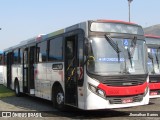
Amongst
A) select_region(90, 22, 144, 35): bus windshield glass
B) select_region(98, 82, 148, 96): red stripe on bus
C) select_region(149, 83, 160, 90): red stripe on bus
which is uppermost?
select_region(90, 22, 144, 35): bus windshield glass

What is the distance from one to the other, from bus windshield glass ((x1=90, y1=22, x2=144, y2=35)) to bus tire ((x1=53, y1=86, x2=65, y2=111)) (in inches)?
117

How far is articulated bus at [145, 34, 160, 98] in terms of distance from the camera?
49.0ft

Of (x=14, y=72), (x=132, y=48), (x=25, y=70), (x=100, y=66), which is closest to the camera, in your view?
(x=100, y=66)

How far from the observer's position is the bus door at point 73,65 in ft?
38.7

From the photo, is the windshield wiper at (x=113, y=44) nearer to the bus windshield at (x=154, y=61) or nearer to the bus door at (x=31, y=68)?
the bus windshield at (x=154, y=61)

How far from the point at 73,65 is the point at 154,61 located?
4492 mm

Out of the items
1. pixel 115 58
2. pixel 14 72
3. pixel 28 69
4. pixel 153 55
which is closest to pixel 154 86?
pixel 153 55

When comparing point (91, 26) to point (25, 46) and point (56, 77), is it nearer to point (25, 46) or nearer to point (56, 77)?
point (56, 77)

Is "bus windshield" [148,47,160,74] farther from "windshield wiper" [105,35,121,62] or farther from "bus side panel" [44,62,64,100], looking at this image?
"bus side panel" [44,62,64,100]

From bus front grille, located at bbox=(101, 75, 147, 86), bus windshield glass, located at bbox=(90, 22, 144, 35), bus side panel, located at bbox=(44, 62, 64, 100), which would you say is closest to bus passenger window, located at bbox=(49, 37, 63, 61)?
bus side panel, located at bbox=(44, 62, 64, 100)

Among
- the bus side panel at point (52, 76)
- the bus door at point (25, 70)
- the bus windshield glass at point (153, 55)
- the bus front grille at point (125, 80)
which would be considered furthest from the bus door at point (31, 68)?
the bus front grille at point (125, 80)

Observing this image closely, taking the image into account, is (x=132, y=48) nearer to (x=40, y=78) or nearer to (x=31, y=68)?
(x=40, y=78)

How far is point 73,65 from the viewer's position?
1236 cm

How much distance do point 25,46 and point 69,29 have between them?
252 inches
